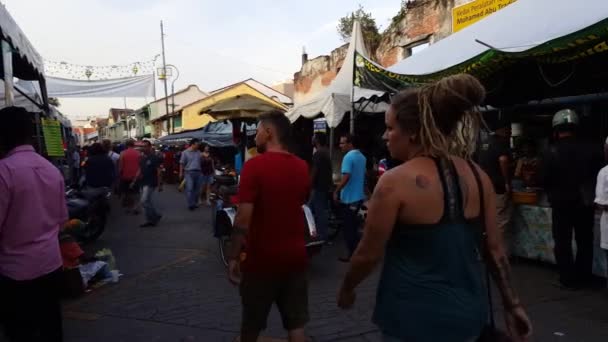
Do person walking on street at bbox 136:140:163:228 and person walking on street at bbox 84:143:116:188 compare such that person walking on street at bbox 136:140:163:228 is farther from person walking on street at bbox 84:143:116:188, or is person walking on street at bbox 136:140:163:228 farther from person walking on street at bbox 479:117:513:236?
person walking on street at bbox 479:117:513:236

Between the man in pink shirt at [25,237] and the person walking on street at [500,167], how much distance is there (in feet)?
17.1

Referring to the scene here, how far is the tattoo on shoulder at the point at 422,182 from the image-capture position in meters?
1.93

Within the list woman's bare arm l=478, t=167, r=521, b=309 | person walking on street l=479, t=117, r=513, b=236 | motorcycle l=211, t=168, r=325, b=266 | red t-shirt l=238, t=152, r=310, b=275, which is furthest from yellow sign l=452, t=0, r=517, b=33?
woman's bare arm l=478, t=167, r=521, b=309

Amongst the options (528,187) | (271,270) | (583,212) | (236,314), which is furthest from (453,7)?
(271,270)

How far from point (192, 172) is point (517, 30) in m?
8.27

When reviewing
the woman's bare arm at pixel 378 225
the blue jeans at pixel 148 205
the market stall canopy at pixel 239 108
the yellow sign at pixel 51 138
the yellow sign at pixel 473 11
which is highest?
the yellow sign at pixel 473 11

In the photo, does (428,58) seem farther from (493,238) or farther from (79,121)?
(79,121)

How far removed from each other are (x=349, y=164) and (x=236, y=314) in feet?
9.37

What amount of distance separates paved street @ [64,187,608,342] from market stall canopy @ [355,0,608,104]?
257 centimetres

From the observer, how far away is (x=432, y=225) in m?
1.92

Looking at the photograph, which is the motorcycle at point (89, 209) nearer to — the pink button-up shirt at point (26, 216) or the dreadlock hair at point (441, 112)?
the pink button-up shirt at point (26, 216)

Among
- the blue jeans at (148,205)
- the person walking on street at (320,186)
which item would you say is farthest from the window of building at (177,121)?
the person walking on street at (320,186)

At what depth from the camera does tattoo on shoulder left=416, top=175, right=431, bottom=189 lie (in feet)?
6.32

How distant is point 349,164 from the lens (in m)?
7.09
